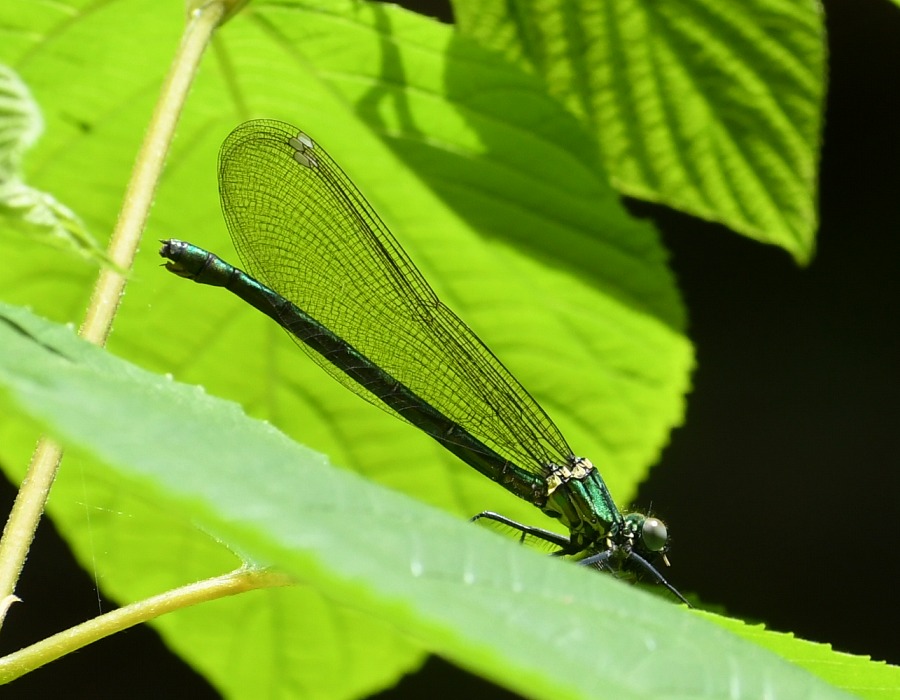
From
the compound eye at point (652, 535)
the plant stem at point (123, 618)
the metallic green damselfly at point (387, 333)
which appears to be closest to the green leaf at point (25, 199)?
the plant stem at point (123, 618)

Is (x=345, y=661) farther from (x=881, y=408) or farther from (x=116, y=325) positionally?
(x=881, y=408)

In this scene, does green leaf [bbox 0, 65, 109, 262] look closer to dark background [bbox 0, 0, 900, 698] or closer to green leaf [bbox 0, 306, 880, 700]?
green leaf [bbox 0, 306, 880, 700]

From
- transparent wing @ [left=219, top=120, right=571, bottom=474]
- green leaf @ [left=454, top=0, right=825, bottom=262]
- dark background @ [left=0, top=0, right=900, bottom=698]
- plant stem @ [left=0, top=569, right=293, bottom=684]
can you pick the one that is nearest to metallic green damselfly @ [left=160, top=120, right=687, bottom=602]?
transparent wing @ [left=219, top=120, right=571, bottom=474]

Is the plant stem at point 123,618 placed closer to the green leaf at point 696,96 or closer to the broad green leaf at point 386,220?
the broad green leaf at point 386,220

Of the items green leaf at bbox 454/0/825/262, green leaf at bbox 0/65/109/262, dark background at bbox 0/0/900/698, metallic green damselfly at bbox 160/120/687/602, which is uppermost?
green leaf at bbox 0/65/109/262

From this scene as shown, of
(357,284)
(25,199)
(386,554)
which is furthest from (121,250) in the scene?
(357,284)
